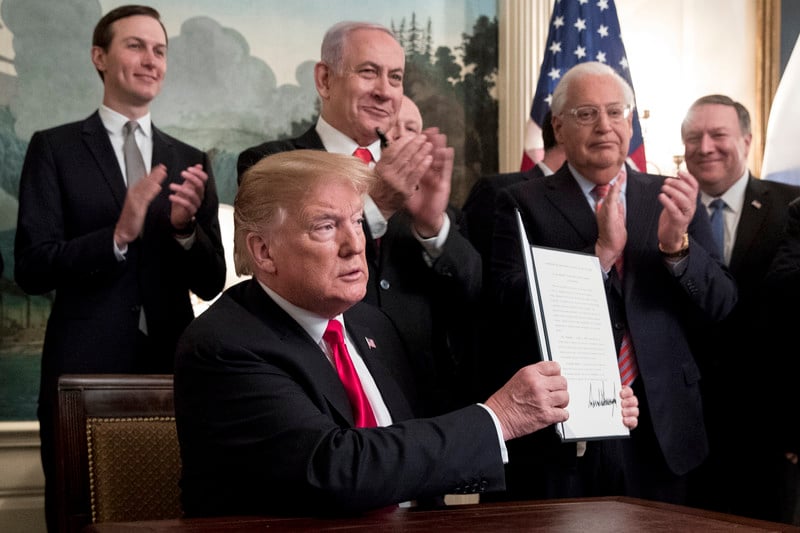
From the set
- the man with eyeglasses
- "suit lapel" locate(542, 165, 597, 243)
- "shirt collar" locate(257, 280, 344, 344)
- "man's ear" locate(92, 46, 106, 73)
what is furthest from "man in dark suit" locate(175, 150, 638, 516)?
"man's ear" locate(92, 46, 106, 73)

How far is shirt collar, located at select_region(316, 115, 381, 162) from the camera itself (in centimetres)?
368

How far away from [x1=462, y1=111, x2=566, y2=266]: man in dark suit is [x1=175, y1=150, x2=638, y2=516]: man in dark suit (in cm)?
194

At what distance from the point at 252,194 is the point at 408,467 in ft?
2.63

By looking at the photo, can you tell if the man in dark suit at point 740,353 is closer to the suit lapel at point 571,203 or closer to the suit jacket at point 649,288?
the suit jacket at point 649,288

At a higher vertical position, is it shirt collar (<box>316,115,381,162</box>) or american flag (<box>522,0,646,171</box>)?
american flag (<box>522,0,646,171</box>)

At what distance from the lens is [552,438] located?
3318mm

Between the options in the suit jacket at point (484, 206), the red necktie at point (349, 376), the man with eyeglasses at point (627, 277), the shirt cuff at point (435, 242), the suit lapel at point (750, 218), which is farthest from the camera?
the suit jacket at point (484, 206)

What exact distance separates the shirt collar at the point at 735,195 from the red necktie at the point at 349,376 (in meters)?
2.49

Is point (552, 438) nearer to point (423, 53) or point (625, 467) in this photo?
point (625, 467)

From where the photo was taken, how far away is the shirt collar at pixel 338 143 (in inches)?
145

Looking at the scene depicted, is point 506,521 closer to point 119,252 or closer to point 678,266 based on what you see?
point 678,266

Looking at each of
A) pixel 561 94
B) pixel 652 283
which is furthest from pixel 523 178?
pixel 652 283

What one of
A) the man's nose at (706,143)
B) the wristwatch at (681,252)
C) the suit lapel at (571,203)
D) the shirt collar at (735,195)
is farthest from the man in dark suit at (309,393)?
the man's nose at (706,143)

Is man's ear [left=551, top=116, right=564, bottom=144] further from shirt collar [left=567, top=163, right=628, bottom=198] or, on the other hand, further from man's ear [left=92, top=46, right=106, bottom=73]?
man's ear [left=92, top=46, right=106, bottom=73]
